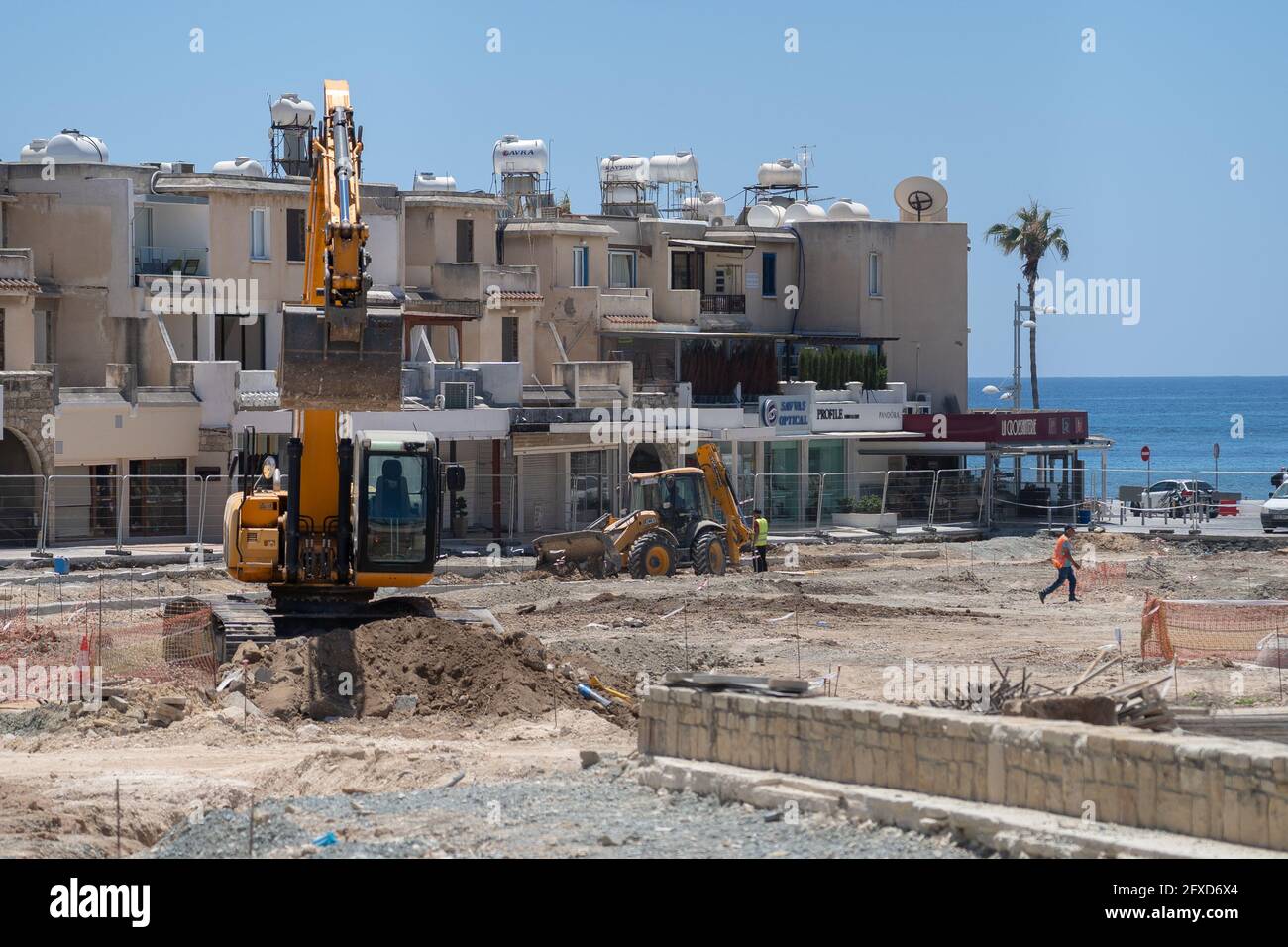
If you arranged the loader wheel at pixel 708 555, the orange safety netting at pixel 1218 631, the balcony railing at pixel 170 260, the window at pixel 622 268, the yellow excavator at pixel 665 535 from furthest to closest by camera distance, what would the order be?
the window at pixel 622 268 < the balcony railing at pixel 170 260 < the loader wheel at pixel 708 555 < the yellow excavator at pixel 665 535 < the orange safety netting at pixel 1218 631

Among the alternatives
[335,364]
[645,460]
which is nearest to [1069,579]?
[335,364]

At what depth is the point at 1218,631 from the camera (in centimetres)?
2788

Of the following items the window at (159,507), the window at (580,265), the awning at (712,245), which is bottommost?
the window at (159,507)

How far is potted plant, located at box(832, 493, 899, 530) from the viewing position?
1980 inches

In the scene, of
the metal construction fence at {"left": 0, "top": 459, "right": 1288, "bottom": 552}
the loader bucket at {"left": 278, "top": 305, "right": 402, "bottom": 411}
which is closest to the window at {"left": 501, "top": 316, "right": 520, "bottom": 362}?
the metal construction fence at {"left": 0, "top": 459, "right": 1288, "bottom": 552}

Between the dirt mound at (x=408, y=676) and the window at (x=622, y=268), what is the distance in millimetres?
36428

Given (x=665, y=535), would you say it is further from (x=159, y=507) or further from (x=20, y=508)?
(x=20, y=508)

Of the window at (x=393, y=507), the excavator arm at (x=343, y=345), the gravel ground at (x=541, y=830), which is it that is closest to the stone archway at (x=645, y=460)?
the window at (x=393, y=507)

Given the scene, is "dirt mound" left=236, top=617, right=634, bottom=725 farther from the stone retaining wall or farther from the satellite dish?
the satellite dish

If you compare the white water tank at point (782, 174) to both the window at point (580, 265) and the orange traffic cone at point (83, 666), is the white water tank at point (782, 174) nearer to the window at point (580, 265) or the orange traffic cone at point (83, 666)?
the window at point (580, 265)

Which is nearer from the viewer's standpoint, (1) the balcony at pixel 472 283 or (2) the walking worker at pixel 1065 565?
(2) the walking worker at pixel 1065 565

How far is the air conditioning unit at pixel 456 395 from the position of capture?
145 feet

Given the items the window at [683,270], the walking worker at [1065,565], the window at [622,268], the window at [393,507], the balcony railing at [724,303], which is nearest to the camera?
the window at [393,507]

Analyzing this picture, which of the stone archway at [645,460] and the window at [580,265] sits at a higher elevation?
the window at [580,265]
